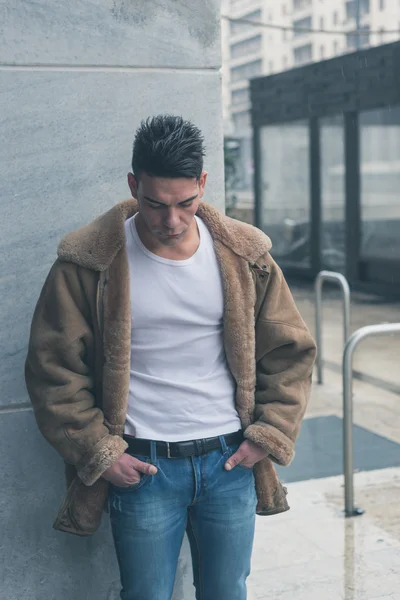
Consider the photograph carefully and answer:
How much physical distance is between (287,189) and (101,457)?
535 inches

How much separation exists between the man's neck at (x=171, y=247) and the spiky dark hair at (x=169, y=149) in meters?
0.20

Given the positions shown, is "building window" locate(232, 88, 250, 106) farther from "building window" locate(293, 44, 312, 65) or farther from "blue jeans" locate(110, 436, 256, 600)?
"blue jeans" locate(110, 436, 256, 600)

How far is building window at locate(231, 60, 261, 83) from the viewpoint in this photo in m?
148

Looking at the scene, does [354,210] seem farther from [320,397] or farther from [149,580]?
[149,580]

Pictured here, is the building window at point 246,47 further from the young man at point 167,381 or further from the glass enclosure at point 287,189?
the young man at point 167,381

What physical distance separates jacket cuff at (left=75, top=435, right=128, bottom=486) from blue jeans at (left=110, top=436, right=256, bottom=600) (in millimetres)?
73

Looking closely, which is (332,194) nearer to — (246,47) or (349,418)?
(349,418)

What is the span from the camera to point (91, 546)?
9.56ft

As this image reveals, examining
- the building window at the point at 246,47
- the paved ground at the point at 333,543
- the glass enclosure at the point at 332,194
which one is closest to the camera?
the paved ground at the point at 333,543

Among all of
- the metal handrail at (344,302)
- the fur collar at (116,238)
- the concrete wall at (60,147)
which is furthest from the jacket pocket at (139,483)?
the metal handrail at (344,302)

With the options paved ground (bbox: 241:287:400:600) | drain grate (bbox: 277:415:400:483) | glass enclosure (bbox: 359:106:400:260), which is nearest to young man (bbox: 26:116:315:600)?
paved ground (bbox: 241:287:400:600)

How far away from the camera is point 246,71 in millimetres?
149625

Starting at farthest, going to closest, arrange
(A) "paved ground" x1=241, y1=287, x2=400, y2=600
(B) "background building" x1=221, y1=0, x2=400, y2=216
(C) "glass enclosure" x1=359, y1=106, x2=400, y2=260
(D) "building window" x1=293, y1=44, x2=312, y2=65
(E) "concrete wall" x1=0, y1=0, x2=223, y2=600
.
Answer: (D) "building window" x1=293, y1=44, x2=312, y2=65 < (B) "background building" x1=221, y1=0, x2=400, y2=216 < (C) "glass enclosure" x1=359, y1=106, x2=400, y2=260 < (A) "paved ground" x1=241, y1=287, x2=400, y2=600 < (E) "concrete wall" x1=0, y1=0, x2=223, y2=600

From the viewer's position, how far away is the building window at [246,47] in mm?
146875
